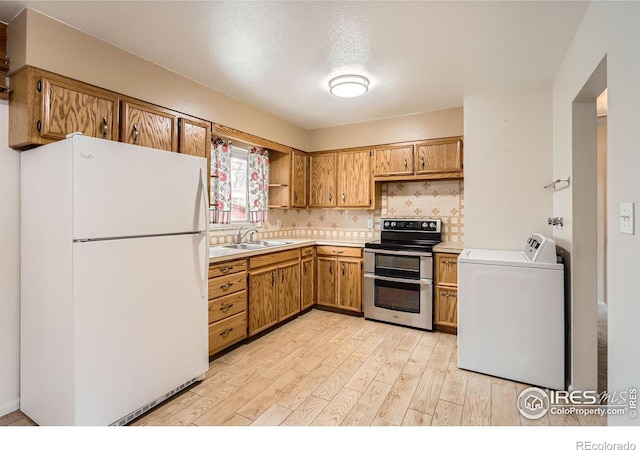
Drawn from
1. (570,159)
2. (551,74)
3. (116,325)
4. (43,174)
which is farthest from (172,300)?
(551,74)

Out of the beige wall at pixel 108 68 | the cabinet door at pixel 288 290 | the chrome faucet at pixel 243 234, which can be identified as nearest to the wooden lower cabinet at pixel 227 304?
the cabinet door at pixel 288 290

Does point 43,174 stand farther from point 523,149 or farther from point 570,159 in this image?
point 523,149

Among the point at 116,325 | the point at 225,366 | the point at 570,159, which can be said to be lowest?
the point at 225,366

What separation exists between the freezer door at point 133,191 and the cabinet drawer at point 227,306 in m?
0.74

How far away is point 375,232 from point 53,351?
3367mm

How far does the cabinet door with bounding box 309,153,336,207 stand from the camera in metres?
4.19

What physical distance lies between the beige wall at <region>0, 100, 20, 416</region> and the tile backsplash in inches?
63.8

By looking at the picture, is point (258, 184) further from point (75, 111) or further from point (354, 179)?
point (75, 111)

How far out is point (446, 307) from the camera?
3250mm

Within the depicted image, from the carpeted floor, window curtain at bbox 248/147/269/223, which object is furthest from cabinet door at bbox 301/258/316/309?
the carpeted floor

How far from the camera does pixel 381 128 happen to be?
3879 millimetres

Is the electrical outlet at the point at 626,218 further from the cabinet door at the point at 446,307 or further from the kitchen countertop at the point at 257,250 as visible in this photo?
the kitchen countertop at the point at 257,250

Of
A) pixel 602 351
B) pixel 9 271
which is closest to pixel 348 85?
pixel 9 271

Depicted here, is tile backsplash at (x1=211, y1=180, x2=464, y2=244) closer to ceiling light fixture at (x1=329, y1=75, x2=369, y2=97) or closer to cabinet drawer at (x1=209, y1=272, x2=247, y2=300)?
cabinet drawer at (x1=209, y1=272, x2=247, y2=300)
